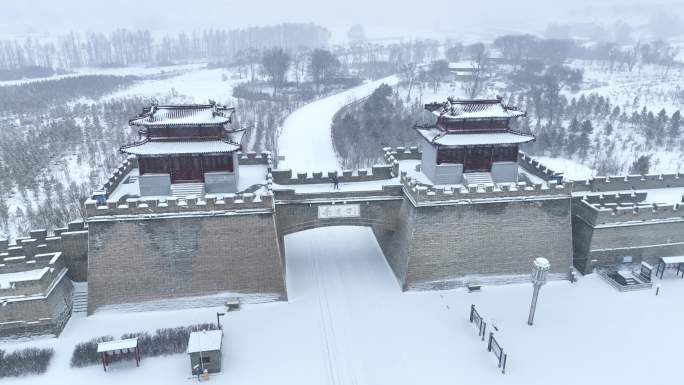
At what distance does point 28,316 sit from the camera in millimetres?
17094

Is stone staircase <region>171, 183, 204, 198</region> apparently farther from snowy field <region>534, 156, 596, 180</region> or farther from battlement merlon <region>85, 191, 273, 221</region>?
snowy field <region>534, 156, 596, 180</region>

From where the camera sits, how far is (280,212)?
20453 millimetres

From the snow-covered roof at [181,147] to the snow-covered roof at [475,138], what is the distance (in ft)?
29.5

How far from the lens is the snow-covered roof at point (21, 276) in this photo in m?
16.9

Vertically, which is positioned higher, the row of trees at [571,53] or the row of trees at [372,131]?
the row of trees at [571,53]

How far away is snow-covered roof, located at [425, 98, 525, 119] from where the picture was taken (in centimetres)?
2058

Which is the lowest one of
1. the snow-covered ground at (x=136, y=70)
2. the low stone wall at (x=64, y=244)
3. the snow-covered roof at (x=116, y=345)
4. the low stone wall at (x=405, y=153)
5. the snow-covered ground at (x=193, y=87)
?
the snow-covered roof at (x=116, y=345)

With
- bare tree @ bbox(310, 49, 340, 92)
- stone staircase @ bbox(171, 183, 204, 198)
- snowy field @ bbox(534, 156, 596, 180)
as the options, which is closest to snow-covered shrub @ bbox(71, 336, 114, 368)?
stone staircase @ bbox(171, 183, 204, 198)

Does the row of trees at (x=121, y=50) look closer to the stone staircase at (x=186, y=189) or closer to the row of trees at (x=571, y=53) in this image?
the row of trees at (x=571, y=53)

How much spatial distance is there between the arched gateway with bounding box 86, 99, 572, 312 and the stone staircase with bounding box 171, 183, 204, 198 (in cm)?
5

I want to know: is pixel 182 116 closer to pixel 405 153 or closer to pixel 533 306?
pixel 405 153

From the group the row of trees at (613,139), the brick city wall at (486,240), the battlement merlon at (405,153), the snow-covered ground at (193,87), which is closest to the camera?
the brick city wall at (486,240)

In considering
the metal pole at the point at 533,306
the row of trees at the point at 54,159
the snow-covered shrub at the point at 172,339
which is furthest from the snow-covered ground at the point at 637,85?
the row of trees at the point at 54,159

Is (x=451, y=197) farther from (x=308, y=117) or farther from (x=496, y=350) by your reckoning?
(x=308, y=117)
